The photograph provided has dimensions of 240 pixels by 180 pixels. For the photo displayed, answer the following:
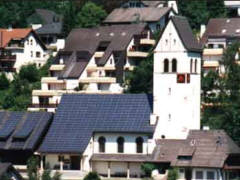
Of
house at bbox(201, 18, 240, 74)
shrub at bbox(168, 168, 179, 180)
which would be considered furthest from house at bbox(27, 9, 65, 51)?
shrub at bbox(168, 168, 179, 180)

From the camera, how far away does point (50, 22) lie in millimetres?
173500

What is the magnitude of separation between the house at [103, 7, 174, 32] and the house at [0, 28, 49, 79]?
855 centimetres

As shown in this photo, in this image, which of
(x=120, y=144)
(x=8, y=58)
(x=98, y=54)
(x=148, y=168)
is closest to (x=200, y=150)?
(x=148, y=168)

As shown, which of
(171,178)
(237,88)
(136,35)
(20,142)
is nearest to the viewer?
(171,178)

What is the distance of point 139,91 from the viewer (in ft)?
429

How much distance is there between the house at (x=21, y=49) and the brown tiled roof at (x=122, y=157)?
4148 cm

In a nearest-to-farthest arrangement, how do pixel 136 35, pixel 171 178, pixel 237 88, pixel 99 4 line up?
pixel 171 178
pixel 237 88
pixel 136 35
pixel 99 4

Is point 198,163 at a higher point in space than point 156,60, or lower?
lower

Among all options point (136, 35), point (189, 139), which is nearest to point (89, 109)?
point (189, 139)

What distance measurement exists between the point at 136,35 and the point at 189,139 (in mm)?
36883

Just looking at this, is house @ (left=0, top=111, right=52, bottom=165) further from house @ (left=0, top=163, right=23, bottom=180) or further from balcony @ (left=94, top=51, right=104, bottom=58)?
balcony @ (left=94, top=51, right=104, bottom=58)

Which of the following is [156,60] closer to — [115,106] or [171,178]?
[115,106]

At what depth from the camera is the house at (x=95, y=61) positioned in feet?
453

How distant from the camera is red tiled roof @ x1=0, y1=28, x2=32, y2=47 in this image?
509 feet
